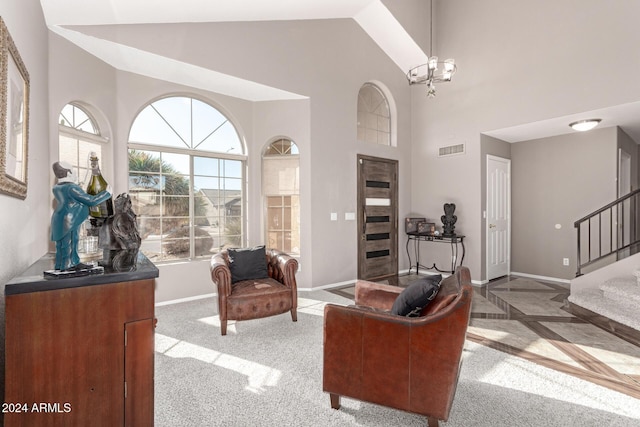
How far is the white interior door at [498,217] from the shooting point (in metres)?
5.59

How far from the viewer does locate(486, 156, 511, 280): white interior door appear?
18.3 feet

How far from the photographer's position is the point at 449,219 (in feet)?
18.1

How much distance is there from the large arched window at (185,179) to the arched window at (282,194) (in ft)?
1.31

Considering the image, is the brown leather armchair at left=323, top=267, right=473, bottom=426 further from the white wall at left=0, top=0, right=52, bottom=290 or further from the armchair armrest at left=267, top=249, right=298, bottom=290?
the white wall at left=0, top=0, right=52, bottom=290

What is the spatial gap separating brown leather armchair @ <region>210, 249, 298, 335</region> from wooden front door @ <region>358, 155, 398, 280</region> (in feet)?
7.34

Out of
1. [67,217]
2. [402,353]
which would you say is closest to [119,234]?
[67,217]

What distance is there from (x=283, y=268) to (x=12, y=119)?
2.48 metres

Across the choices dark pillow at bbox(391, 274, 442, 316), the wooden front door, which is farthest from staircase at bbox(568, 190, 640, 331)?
dark pillow at bbox(391, 274, 442, 316)

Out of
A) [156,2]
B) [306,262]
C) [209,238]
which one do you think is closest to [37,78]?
[156,2]

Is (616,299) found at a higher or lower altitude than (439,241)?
lower

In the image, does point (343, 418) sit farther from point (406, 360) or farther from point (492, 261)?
point (492, 261)

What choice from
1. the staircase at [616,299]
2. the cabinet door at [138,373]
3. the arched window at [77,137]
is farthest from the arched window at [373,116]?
the cabinet door at [138,373]

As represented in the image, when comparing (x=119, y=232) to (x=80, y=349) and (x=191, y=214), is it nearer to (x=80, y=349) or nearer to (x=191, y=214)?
(x=80, y=349)

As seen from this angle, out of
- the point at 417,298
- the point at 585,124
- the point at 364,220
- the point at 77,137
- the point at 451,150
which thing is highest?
the point at 585,124
